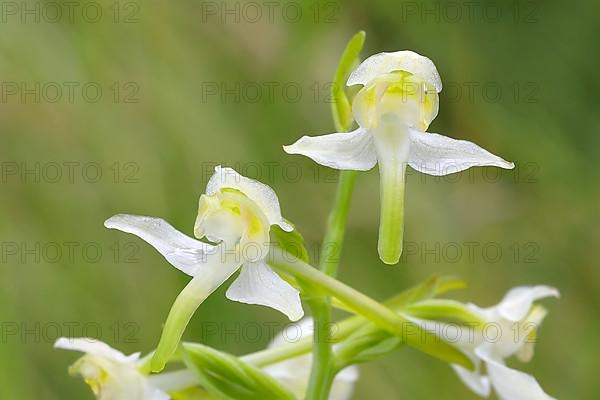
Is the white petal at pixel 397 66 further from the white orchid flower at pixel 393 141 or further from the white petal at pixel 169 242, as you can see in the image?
the white petal at pixel 169 242

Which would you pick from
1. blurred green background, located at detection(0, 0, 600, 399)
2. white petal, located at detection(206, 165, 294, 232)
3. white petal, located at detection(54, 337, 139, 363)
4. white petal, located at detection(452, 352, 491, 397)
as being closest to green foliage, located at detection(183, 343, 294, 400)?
white petal, located at detection(54, 337, 139, 363)

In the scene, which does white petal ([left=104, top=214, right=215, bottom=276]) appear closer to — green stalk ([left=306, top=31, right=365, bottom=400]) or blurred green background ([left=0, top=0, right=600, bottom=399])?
green stalk ([left=306, top=31, right=365, bottom=400])

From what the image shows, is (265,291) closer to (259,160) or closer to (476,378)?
(476,378)

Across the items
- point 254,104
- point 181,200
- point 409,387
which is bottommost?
point 409,387

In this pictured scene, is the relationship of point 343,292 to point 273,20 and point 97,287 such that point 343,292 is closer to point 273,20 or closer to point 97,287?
point 97,287

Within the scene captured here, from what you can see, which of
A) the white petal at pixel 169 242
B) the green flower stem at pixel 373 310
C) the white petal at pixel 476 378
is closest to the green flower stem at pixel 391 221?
the green flower stem at pixel 373 310

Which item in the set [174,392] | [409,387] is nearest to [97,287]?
[409,387]
